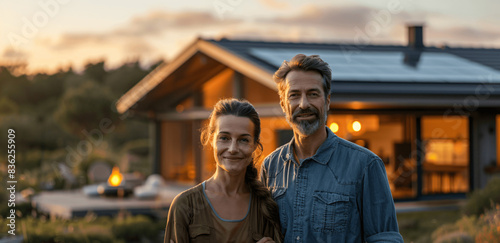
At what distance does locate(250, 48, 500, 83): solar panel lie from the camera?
12.5 m

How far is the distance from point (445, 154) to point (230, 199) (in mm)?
12026

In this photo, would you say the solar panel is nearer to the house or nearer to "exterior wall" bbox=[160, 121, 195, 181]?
the house

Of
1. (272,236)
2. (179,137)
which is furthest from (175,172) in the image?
(272,236)

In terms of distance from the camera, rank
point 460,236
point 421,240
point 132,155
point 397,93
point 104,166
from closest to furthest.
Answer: point 460,236 → point 421,240 → point 397,93 → point 104,166 → point 132,155

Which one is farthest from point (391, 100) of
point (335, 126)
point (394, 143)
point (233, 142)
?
point (233, 142)

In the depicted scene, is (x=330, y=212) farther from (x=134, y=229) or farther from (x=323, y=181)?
(x=134, y=229)

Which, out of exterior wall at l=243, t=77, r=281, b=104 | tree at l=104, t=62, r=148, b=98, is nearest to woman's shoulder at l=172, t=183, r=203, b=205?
exterior wall at l=243, t=77, r=281, b=104

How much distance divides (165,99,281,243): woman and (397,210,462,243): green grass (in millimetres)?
6522

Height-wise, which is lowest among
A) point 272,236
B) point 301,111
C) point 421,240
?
point 421,240

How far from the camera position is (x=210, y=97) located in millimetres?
16312

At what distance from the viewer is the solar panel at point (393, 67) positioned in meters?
12.5

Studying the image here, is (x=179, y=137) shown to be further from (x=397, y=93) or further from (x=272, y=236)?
(x=272, y=236)

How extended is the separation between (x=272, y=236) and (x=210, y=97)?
43.5ft

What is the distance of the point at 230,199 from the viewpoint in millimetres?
3146
